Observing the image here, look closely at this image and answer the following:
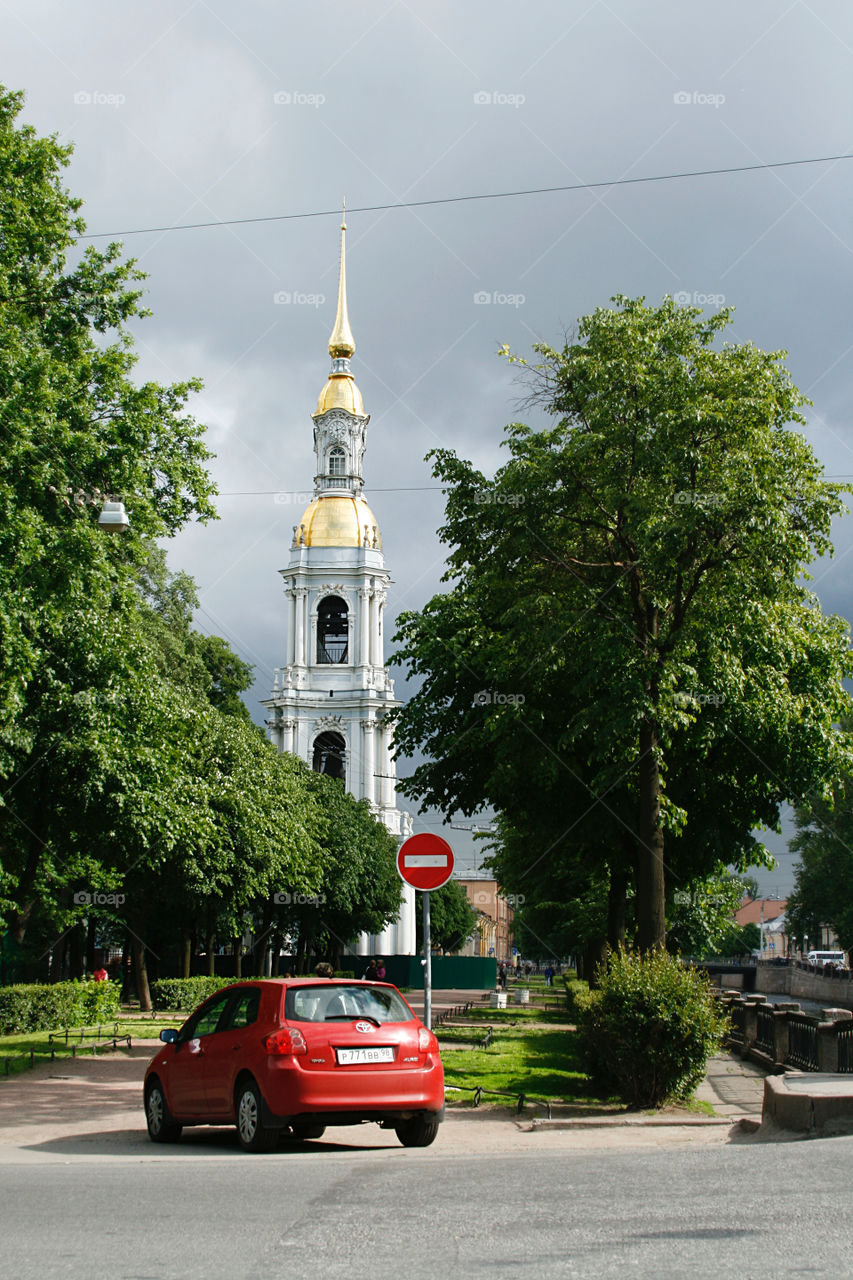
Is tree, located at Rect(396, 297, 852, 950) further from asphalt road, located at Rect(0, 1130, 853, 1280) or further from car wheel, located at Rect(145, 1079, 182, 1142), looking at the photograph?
asphalt road, located at Rect(0, 1130, 853, 1280)

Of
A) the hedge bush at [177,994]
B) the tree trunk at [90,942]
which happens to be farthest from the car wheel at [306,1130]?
the tree trunk at [90,942]

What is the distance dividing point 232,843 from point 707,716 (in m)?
22.2

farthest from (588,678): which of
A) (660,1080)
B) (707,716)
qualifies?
(660,1080)

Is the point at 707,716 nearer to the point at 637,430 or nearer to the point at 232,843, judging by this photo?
the point at 637,430

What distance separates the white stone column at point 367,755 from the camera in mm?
93438

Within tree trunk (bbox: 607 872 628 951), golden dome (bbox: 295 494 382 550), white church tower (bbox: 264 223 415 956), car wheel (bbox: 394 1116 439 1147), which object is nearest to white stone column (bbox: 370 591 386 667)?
white church tower (bbox: 264 223 415 956)

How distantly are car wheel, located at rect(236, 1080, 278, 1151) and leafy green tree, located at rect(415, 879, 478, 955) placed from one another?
91.7 m

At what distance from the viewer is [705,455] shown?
17.5 metres

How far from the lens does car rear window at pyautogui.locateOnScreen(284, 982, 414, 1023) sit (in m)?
10.1

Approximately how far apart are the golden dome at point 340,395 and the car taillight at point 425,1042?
91.3 meters

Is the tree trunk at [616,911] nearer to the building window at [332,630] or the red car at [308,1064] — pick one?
the red car at [308,1064]

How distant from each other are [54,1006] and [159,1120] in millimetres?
17017

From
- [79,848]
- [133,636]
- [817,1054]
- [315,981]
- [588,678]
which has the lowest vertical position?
[817,1054]

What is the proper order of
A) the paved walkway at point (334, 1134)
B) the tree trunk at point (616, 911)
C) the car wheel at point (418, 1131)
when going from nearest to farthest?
the car wheel at point (418, 1131) → the paved walkway at point (334, 1134) → the tree trunk at point (616, 911)
